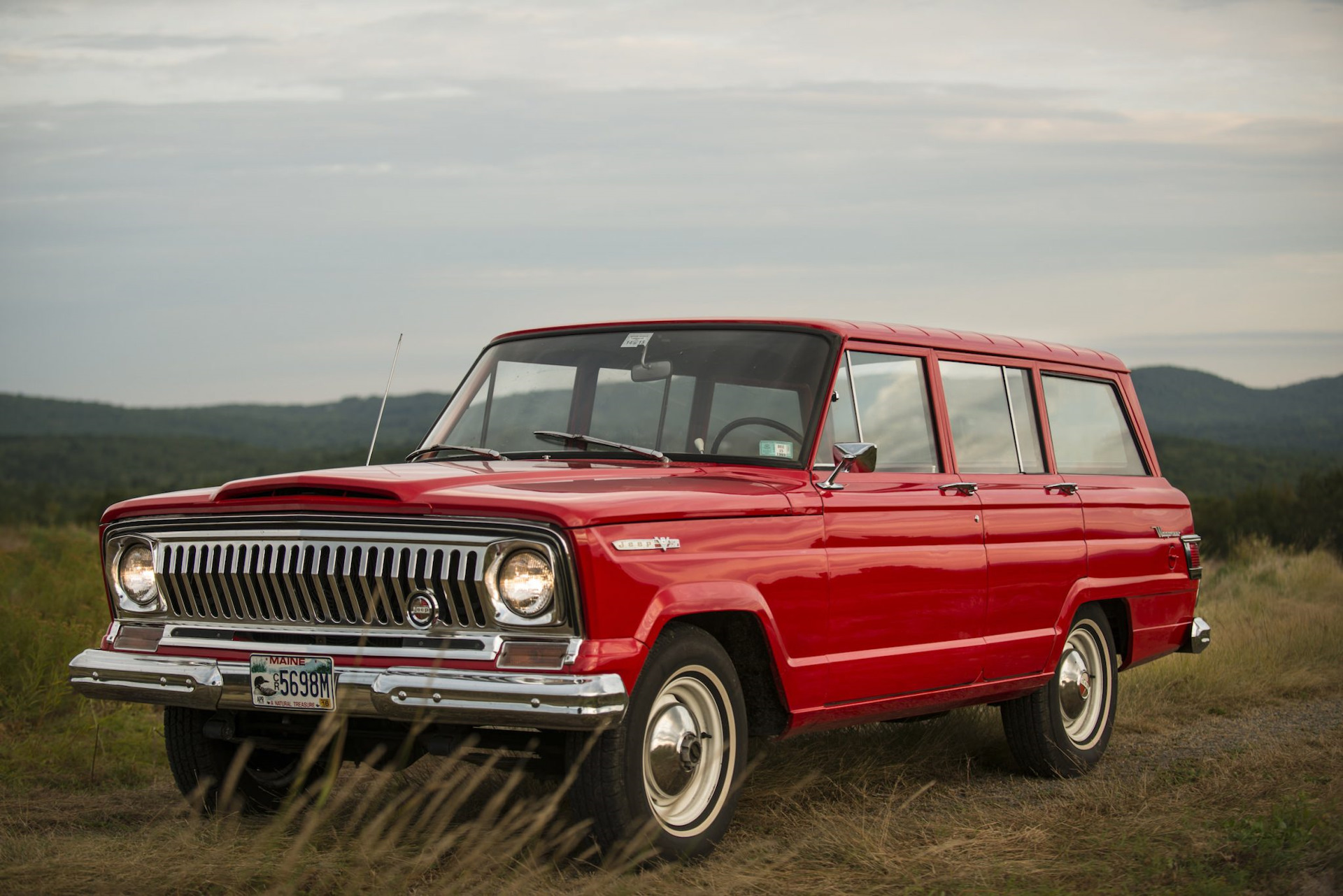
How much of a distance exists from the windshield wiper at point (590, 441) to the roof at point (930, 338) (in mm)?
575

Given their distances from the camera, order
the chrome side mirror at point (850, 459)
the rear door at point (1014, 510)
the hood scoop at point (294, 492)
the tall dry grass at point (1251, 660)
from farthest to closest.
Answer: the tall dry grass at point (1251, 660) → the rear door at point (1014, 510) → the chrome side mirror at point (850, 459) → the hood scoop at point (294, 492)

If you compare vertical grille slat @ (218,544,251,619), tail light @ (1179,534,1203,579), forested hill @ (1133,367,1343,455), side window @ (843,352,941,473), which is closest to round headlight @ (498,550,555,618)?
vertical grille slat @ (218,544,251,619)

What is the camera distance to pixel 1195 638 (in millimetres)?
8094

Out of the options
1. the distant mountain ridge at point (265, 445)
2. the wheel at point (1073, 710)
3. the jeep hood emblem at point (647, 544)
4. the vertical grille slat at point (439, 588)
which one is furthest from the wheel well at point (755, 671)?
the distant mountain ridge at point (265, 445)

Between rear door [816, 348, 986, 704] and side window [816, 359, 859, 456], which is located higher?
side window [816, 359, 859, 456]

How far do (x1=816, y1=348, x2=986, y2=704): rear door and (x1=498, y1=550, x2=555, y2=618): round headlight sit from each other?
4.59ft

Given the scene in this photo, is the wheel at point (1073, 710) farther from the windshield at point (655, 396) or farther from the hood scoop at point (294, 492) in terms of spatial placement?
the hood scoop at point (294, 492)

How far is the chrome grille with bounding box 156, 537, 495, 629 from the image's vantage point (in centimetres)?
450

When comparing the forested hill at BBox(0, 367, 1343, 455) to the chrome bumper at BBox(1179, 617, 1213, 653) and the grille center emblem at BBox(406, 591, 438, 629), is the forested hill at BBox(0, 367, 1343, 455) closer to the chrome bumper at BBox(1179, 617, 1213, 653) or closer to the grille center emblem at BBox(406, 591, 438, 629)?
the chrome bumper at BBox(1179, 617, 1213, 653)

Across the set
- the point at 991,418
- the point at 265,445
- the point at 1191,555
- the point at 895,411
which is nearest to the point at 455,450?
the point at 895,411

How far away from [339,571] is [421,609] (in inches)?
12.8

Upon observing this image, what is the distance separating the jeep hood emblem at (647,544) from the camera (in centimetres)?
453

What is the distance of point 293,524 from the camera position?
4.77 m

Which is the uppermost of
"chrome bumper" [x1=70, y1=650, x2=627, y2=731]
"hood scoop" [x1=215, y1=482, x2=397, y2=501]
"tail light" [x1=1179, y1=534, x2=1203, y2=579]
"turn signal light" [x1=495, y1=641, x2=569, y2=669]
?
"hood scoop" [x1=215, y1=482, x2=397, y2=501]
